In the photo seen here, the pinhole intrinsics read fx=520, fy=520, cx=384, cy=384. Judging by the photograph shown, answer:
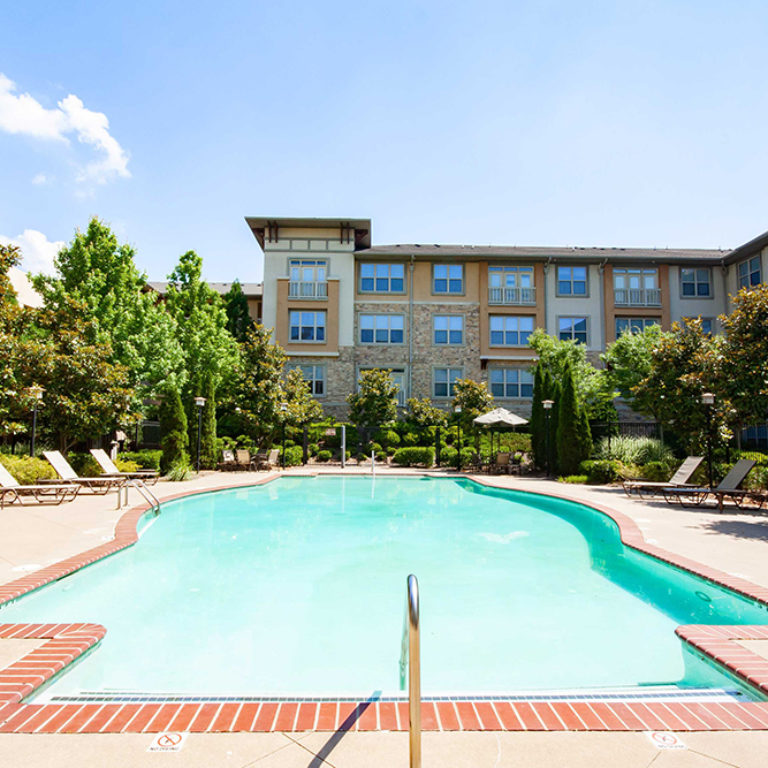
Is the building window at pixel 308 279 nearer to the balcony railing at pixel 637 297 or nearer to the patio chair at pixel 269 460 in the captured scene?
the patio chair at pixel 269 460

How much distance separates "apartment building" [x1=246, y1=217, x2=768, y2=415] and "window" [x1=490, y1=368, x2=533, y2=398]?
6 cm

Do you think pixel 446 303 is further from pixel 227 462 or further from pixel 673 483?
pixel 673 483

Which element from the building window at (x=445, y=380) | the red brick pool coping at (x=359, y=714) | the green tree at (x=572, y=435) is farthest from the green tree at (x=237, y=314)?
the red brick pool coping at (x=359, y=714)

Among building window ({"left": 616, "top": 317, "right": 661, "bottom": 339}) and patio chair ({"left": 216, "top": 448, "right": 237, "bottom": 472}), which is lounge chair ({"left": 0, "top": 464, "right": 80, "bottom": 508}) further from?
building window ({"left": 616, "top": 317, "right": 661, "bottom": 339})

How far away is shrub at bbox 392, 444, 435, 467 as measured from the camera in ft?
75.4

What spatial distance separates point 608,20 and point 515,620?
11.0m

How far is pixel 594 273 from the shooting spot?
29.5 meters

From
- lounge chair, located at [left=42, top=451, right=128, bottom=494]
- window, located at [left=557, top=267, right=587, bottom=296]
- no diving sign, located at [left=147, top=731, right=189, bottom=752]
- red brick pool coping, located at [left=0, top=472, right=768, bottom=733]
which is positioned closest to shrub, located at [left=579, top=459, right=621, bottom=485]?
lounge chair, located at [left=42, top=451, right=128, bottom=494]

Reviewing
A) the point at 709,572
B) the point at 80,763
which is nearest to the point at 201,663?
the point at 80,763

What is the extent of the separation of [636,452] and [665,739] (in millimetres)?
15948

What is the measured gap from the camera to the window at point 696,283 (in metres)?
29.0

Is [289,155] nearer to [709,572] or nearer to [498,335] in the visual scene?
[709,572]

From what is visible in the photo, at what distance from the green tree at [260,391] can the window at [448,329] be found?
9240 millimetres

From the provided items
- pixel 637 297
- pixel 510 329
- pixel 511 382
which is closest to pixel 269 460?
pixel 511 382
